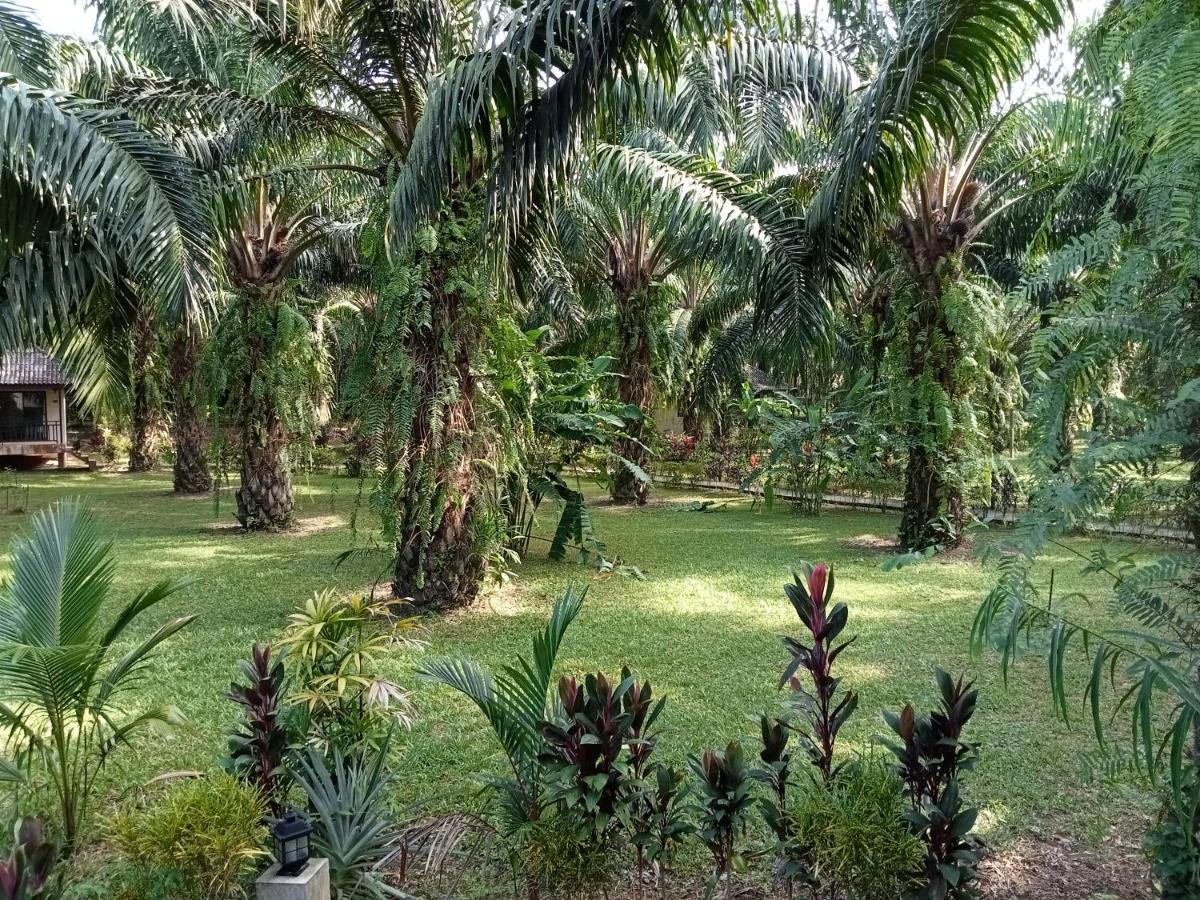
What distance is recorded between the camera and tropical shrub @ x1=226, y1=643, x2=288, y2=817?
2971mm

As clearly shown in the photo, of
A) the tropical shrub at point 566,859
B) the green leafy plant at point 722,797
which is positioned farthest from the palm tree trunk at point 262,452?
the green leafy plant at point 722,797

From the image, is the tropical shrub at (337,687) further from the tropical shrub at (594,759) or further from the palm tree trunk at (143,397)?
the palm tree trunk at (143,397)

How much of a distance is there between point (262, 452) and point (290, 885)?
958 cm

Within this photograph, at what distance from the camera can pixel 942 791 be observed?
273cm

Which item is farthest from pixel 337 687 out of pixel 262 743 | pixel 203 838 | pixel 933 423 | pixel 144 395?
pixel 144 395

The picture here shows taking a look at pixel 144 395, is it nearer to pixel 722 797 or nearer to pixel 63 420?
pixel 63 420

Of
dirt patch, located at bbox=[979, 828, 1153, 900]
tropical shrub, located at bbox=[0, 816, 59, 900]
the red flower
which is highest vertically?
the red flower

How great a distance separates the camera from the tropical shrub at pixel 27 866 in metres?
2.00

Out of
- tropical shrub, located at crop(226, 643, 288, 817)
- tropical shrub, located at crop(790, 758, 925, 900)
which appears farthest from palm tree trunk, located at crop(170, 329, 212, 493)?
tropical shrub, located at crop(790, 758, 925, 900)

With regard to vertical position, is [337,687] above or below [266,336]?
below

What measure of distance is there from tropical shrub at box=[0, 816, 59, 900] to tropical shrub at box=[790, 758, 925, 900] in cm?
208

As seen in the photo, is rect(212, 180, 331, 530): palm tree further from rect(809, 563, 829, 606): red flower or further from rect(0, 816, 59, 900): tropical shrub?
rect(809, 563, 829, 606): red flower

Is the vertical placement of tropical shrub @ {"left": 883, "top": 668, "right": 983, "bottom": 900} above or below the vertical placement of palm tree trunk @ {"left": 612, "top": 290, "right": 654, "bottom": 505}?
below

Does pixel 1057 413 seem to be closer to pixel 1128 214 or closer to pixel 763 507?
pixel 1128 214
